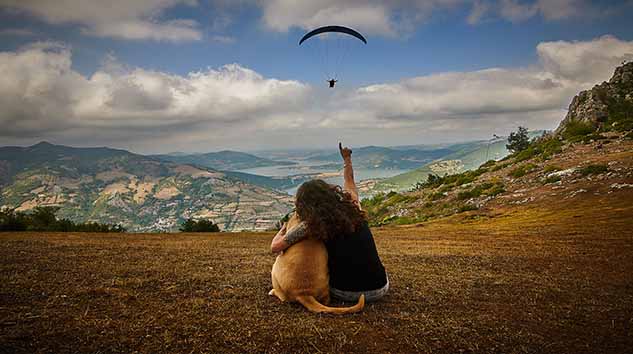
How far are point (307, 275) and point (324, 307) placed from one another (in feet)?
1.53

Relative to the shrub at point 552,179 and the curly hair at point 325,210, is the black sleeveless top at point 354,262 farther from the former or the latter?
the shrub at point 552,179

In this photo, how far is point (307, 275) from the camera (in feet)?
16.3

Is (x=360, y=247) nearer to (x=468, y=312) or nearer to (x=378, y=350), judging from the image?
(x=378, y=350)

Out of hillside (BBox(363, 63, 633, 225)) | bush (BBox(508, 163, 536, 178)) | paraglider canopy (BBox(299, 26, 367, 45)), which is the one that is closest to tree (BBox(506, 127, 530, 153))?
hillside (BBox(363, 63, 633, 225))

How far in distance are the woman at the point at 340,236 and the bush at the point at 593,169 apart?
69.3 feet

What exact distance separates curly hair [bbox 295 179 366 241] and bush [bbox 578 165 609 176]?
2147 centimetres

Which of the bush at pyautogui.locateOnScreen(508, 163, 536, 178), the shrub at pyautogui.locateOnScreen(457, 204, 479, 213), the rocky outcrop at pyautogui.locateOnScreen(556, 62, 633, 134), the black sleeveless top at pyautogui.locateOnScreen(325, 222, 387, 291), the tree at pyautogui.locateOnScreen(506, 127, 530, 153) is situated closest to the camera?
the black sleeveless top at pyautogui.locateOnScreen(325, 222, 387, 291)

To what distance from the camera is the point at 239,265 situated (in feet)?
27.3

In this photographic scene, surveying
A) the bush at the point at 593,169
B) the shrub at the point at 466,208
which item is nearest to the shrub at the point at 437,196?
the shrub at the point at 466,208

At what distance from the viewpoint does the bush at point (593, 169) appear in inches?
802

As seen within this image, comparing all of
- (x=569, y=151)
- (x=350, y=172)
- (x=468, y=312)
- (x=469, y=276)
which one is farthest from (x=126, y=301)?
(x=569, y=151)

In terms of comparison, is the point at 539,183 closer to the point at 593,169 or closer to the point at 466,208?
the point at 593,169

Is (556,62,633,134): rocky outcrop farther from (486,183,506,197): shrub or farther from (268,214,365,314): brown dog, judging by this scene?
(268,214,365,314): brown dog

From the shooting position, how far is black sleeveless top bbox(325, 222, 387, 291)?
5066 mm
